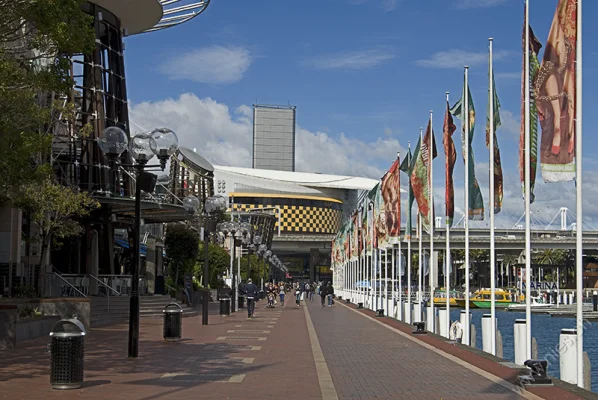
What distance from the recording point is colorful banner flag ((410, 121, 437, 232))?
98.3 feet

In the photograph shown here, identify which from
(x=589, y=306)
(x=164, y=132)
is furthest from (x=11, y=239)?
(x=589, y=306)

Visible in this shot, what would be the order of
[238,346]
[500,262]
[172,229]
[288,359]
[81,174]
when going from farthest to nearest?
[500,262] < [172,229] < [81,174] < [238,346] < [288,359]

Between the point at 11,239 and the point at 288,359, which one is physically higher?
the point at 11,239

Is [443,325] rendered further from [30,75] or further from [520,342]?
[30,75]

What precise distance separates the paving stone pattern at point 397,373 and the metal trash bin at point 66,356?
3822mm

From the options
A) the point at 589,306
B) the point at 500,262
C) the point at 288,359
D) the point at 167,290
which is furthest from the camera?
the point at 500,262

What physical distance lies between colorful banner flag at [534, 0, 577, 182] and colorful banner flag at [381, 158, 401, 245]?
2016 cm

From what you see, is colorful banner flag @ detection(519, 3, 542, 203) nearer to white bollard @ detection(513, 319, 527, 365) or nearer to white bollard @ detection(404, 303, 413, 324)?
white bollard @ detection(513, 319, 527, 365)

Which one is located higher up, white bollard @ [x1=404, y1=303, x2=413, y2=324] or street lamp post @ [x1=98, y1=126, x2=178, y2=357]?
street lamp post @ [x1=98, y1=126, x2=178, y2=357]

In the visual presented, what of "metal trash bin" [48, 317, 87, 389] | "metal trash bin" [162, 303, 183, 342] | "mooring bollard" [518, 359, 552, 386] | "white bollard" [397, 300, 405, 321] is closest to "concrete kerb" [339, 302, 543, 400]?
"mooring bollard" [518, 359, 552, 386]

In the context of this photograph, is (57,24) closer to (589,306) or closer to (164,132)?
(164,132)

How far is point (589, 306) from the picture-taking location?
91.5 meters

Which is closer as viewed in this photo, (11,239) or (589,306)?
(11,239)

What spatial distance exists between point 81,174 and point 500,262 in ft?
411
